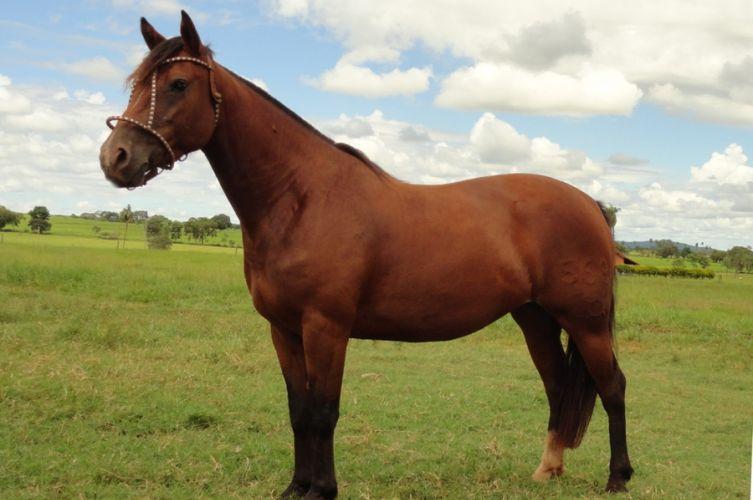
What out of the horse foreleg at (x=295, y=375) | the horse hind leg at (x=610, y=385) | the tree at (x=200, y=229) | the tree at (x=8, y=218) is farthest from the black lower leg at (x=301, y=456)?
the tree at (x=8, y=218)

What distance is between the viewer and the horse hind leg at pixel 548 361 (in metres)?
5.10

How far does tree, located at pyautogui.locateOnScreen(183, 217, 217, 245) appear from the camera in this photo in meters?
63.6

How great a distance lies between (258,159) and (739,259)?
64.8 meters

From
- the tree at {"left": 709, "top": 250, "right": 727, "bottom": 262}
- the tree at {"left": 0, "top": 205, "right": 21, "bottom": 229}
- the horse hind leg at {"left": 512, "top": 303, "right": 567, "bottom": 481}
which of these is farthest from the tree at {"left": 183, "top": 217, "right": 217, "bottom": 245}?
the horse hind leg at {"left": 512, "top": 303, "right": 567, "bottom": 481}

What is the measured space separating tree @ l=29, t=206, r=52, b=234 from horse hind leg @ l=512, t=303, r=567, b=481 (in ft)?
200

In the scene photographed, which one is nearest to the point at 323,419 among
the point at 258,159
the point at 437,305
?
the point at 437,305

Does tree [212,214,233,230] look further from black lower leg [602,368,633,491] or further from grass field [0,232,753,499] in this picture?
black lower leg [602,368,633,491]

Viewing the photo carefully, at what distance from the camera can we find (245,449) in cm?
538

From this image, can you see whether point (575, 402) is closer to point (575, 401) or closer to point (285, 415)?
point (575, 401)

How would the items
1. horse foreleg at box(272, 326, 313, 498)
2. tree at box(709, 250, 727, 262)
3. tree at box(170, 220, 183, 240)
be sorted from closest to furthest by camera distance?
horse foreleg at box(272, 326, 313, 498)
tree at box(170, 220, 183, 240)
tree at box(709, 250, 727, 262)

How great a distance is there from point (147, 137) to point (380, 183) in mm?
1418

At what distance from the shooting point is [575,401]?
5.10 metres

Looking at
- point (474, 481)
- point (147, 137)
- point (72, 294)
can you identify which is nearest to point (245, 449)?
point (474, 481)

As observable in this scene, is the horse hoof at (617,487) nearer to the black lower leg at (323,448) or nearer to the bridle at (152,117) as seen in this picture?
the black lower leg at (323,448)
